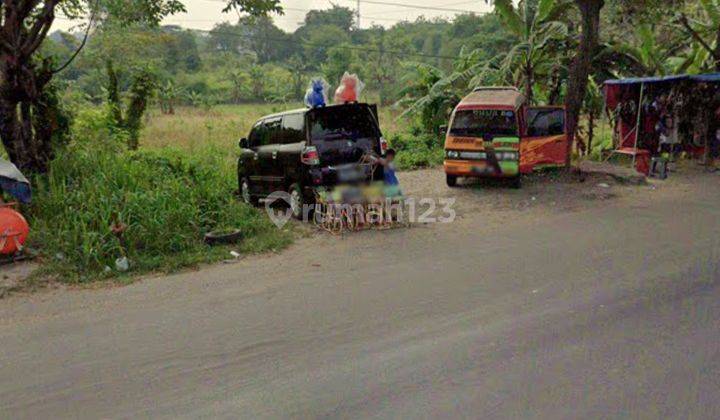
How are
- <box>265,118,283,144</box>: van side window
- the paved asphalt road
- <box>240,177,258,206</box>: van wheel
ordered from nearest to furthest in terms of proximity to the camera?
the paved asphalt road < <box>265,118,283,144</box>: van side window < <box>240,177,258,206</box>: van wheel

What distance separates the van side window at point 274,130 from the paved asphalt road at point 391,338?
299cm

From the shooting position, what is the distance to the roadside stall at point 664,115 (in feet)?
50.2

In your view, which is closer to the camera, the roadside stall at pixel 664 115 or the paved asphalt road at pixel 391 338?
the paved asphalt road at pixel 391 338

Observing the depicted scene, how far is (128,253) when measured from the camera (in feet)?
24.2

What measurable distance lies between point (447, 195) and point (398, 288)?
21.7ft

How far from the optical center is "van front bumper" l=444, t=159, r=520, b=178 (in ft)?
41.2

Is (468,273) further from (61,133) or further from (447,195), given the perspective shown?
(61,133)

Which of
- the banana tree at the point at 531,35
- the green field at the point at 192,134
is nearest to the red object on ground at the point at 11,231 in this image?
the green field at the point at 192,134

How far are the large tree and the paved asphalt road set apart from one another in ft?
14.5

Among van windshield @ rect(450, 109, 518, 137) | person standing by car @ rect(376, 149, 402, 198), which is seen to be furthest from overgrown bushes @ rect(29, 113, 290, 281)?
van windshield @ rect(450, 109, 518, 137)

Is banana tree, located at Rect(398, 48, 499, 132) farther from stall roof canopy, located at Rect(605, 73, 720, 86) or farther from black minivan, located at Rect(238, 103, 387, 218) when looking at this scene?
black minivan, located at Rect(238, 103, 387, 218)

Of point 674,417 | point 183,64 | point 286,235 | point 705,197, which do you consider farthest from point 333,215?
point 183,64

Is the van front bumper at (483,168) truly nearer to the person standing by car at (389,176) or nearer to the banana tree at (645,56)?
the person standing by car at (389,176)

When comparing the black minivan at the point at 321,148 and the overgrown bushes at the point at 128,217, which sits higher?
the black minivan at the point at 321,148
